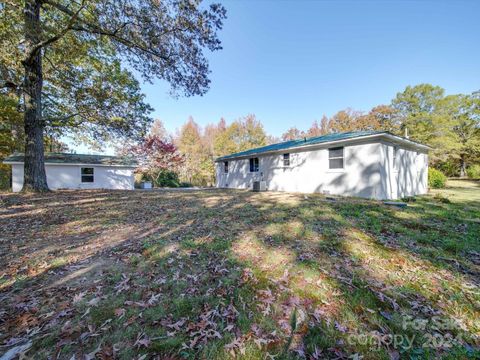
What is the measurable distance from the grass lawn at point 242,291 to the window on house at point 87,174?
49.1ft

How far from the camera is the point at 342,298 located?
91.4 inches

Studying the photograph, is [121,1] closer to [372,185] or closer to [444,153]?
[372,185]

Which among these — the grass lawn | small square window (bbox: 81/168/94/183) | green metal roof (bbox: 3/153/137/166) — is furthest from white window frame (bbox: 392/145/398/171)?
small square window (bbox: 81/168/94/183)

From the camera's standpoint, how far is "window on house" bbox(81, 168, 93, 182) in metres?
17.2

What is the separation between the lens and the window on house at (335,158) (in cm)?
1042

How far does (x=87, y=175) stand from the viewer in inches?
684

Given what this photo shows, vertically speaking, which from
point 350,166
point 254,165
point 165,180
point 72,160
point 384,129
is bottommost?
point 165,180

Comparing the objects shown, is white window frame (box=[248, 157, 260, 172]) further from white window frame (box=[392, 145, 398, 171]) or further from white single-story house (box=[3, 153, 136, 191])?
white single-story house (box=[3, 153, 136, 191])

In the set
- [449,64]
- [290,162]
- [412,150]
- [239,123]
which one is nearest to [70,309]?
[290,162]

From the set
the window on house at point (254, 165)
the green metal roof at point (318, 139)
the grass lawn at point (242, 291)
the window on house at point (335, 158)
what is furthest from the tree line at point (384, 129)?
the grass lawn at point (242, 291)

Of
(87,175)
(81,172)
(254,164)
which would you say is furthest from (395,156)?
(81,172)

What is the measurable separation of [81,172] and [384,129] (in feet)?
118

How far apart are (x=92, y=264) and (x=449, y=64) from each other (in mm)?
23719

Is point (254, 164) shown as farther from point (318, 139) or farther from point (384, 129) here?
point (384, 129)
